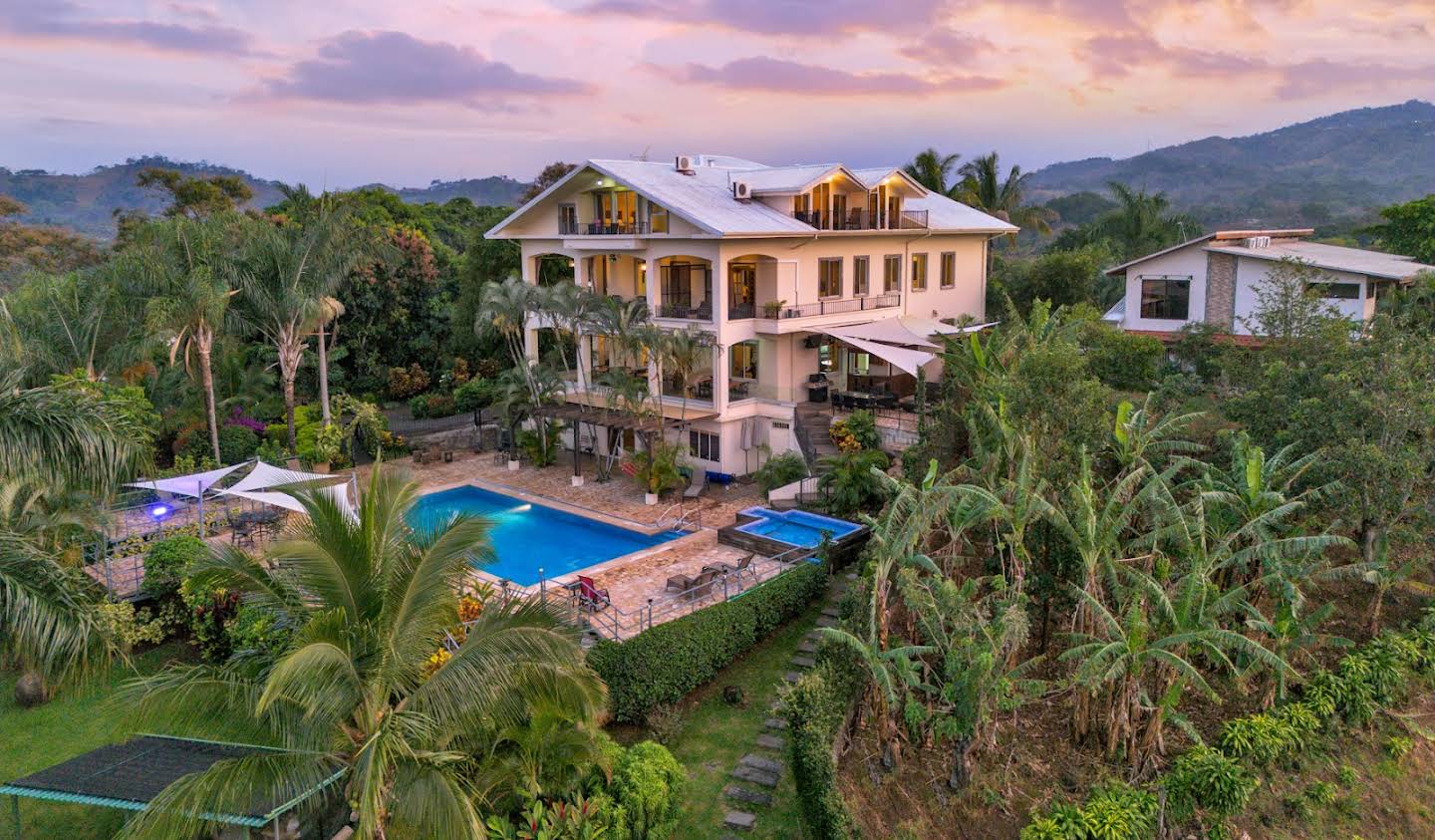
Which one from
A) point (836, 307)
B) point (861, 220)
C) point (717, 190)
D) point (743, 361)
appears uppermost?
point (717, 190)

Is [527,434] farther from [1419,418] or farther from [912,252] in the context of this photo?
[1419,418]

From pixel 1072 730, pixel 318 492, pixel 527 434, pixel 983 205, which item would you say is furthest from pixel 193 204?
pixel 1072 730

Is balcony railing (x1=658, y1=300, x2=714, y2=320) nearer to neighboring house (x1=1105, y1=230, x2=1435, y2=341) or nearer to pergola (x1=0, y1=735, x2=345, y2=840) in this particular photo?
neighboring house (x1=1105, y1=230, x2=1435, y2=341)

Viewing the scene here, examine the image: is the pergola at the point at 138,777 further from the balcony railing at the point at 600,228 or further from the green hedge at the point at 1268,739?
the balcony railing at the point at 600,228

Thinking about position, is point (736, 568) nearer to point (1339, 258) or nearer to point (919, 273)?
point (919, 273)

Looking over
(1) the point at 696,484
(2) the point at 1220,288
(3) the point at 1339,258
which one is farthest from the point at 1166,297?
(1) the point at 696,484

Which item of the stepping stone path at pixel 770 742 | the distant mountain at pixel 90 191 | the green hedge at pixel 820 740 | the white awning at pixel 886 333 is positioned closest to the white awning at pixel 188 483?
the stepping stone path at pixel 770 742
